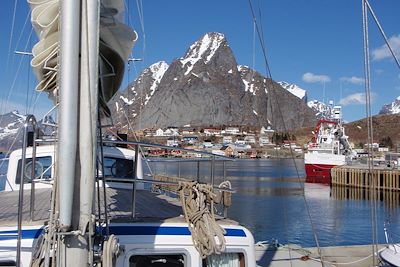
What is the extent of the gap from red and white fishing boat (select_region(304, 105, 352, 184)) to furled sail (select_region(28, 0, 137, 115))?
67038 mm

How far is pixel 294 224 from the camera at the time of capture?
30.3m

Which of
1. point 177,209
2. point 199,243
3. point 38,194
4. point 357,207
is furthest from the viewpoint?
point 357,207

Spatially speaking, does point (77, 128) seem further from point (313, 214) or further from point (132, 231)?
point (313, 214)

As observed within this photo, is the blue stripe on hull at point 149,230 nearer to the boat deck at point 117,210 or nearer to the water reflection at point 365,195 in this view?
the boat deck at point 117,210

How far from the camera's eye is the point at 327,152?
7350cm

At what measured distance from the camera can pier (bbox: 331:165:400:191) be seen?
54875mm

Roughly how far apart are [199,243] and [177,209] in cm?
213

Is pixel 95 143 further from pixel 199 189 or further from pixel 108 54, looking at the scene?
pixel 199 189

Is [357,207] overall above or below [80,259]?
below

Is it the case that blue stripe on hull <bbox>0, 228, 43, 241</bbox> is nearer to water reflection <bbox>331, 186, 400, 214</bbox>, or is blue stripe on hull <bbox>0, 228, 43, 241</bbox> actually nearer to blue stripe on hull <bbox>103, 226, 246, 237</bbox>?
blue stripe on hull <bbox>103, 226, 246, 237</bbox>

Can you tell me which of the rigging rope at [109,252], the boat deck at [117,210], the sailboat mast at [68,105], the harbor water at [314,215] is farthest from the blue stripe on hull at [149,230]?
the harbor water at [314,215]

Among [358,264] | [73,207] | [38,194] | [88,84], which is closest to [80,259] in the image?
[73,207]

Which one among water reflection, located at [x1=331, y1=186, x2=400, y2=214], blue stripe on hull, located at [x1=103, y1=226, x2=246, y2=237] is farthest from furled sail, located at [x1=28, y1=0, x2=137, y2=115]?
water reflection, located at [x1=331, y1=186, x2=400, y2=214]

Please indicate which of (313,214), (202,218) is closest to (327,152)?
(313,214)
